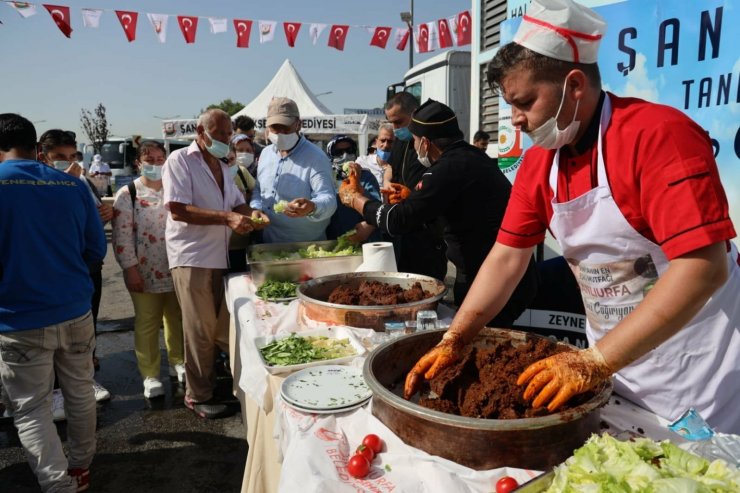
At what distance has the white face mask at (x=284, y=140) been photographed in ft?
12.1

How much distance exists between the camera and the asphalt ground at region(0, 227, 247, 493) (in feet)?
9.82

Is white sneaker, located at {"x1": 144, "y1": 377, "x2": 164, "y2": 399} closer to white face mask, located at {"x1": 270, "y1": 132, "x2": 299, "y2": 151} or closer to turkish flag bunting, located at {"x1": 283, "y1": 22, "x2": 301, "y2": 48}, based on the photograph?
white face mask, located at {"x1": 270, "y1": 132, "x2": 299, "y2": 151}

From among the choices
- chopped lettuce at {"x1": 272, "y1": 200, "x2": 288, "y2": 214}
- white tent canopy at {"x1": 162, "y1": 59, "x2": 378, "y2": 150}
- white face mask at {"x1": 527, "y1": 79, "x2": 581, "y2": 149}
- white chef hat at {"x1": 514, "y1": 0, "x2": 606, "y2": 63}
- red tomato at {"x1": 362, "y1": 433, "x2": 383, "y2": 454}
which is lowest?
red tomato at {"x1": 362, "y1": 433, "x2": 383, "y2": 454}

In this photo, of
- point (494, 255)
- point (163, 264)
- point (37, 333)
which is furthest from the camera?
point (163, 264)

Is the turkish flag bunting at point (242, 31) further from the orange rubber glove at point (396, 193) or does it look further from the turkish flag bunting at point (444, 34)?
the orange rubber glove at point (396, 193)

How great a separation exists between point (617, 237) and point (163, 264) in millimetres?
3344

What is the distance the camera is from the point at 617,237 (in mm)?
1459

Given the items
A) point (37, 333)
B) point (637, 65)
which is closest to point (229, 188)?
point (37, 333)

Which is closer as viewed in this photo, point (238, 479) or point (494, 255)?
point (494, 255)

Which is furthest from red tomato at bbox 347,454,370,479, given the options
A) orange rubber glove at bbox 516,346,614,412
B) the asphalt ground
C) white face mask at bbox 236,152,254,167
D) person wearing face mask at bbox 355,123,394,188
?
white face mask at bbox 236,152,254,167

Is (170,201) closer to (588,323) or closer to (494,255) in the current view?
(494,255)

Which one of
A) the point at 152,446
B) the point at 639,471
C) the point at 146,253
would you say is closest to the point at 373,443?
the point at 639,471

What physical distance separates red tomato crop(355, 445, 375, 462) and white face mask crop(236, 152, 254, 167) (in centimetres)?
472

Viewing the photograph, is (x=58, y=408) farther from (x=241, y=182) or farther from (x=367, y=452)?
(x=367, y=452)
